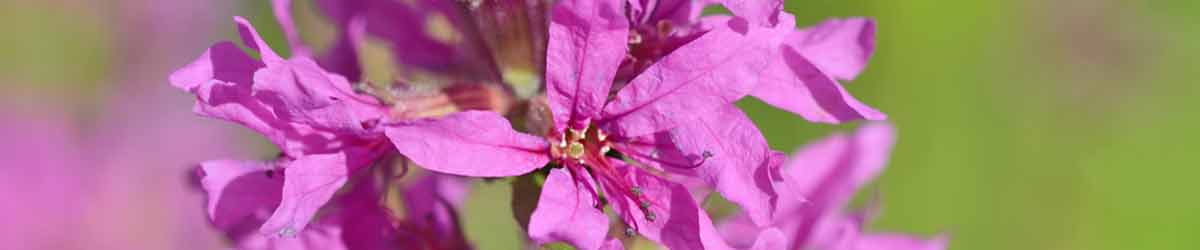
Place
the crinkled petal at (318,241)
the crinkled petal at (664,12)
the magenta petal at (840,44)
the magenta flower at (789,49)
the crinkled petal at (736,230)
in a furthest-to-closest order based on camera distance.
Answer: the crinkled petal at (736,230), the crinkled petal at (318,241), the magenta petal at (840,44), the crinkled petal at (664,12), the magenta flower at (789,49)

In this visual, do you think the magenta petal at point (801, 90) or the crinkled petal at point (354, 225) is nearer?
the magenta petal at point (801, 90)

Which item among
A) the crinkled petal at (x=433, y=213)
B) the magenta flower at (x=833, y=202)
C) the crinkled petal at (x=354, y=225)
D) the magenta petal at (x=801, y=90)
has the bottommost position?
the magenta flower at (x=833, y=202)

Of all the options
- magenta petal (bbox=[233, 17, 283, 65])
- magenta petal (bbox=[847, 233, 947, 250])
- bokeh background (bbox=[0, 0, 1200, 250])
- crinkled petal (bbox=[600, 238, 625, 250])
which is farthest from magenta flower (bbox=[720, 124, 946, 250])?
bokeh background (bbox=[0, 0, 1200, 250])

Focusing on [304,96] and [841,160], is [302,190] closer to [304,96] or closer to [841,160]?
[304,96]

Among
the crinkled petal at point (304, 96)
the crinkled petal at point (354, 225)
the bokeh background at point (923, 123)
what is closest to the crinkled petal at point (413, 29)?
the crinkled petal at point (354, 225)

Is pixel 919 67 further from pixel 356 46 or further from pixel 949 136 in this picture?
pixel 356 46

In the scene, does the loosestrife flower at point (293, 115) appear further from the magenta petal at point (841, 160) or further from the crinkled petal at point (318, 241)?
the magenta petal at point (841, 160)

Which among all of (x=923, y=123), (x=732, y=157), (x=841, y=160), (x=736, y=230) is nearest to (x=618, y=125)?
(x=732, y=157)

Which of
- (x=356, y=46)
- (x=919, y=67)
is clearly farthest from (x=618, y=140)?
(x=919, y=67)
